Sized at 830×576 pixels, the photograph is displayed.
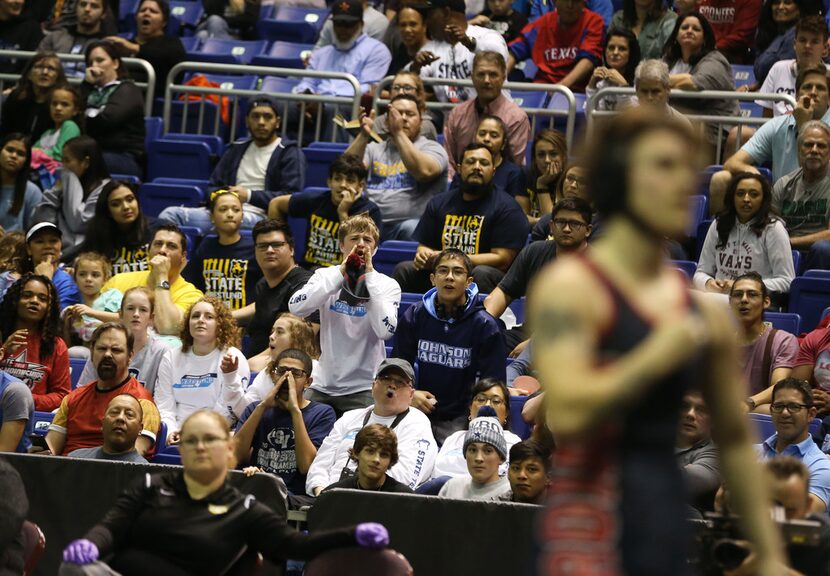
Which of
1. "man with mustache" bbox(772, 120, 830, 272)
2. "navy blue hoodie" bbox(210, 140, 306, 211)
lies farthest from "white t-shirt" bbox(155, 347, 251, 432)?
"man with mustache" bbox(772, 120, 830, 272)

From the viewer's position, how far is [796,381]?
7.51 metres

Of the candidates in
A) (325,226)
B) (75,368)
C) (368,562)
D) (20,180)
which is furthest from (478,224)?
(368,562)

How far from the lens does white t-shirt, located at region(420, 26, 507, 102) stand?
1203 centimetres

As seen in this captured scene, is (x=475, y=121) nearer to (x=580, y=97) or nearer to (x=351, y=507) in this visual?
(x=580, y=97)

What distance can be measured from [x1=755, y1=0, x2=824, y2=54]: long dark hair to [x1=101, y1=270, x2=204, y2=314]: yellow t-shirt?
210 inches

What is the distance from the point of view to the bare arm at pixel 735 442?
10.3ft

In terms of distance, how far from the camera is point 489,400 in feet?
26.0

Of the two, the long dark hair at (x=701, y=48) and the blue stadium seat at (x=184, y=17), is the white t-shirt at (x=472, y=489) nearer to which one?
the long dark hair at (x=701, y=48)

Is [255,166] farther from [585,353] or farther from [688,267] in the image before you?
[585,353]

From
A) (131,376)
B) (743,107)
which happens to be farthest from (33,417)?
(743,107)

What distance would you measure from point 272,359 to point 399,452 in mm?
1198

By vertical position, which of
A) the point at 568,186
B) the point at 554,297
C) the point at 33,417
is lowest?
the point at 33,417

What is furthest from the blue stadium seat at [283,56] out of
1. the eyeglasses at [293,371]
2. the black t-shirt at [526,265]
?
the eyeglasses at [293,371]

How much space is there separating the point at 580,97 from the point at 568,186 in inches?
88.0
